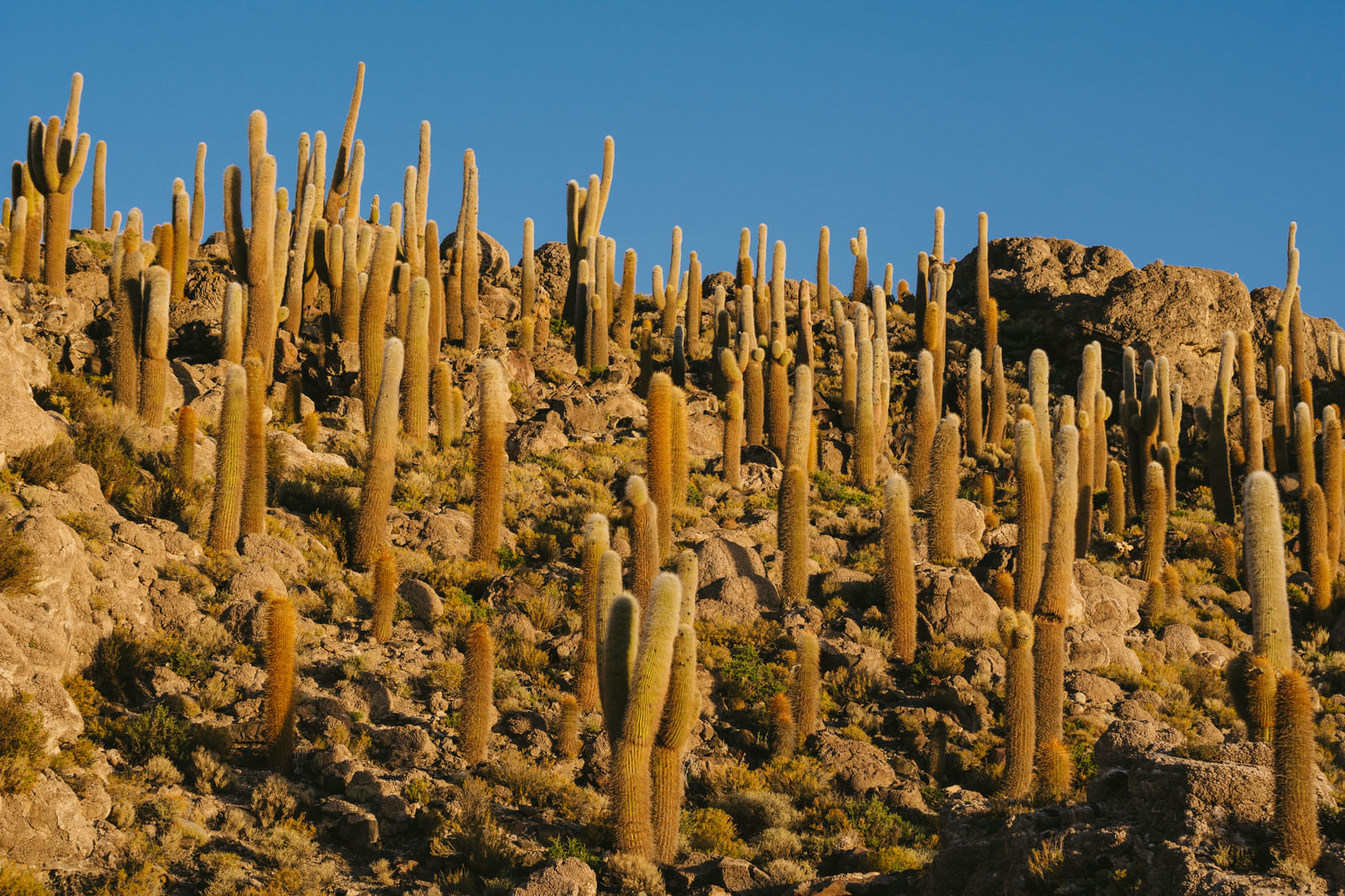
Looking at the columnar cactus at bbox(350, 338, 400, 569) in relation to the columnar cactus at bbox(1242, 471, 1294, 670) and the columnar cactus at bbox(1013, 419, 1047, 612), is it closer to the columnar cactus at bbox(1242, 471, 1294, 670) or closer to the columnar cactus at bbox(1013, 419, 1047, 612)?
the columnar cactus at bbox(1013, 419, 1047, 612)

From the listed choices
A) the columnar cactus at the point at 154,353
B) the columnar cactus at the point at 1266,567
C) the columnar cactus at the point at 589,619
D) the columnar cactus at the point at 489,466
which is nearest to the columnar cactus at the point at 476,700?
the columnar cactus at the point at 589,619

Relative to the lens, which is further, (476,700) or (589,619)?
(589,619)

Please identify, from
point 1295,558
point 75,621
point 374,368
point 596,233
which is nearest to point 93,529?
point 75,621

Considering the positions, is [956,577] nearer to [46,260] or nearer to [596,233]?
[596,233]

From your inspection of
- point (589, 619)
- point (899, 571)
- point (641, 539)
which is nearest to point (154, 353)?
point (641, 539)

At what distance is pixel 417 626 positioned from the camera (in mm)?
15805

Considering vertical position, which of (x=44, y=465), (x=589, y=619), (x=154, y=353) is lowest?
(x=589, y=619)

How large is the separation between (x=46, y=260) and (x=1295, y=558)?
2319cm

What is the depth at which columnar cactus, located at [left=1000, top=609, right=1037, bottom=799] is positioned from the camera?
1353 cm

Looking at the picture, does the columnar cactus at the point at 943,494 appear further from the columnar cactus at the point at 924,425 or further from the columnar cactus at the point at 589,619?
the columnar cactus at the point at 589,619

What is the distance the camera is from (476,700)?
42.7ft

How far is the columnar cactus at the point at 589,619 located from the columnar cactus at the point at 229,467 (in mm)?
4680

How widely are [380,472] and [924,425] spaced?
921cm

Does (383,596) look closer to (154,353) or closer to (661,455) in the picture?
(661,455)
